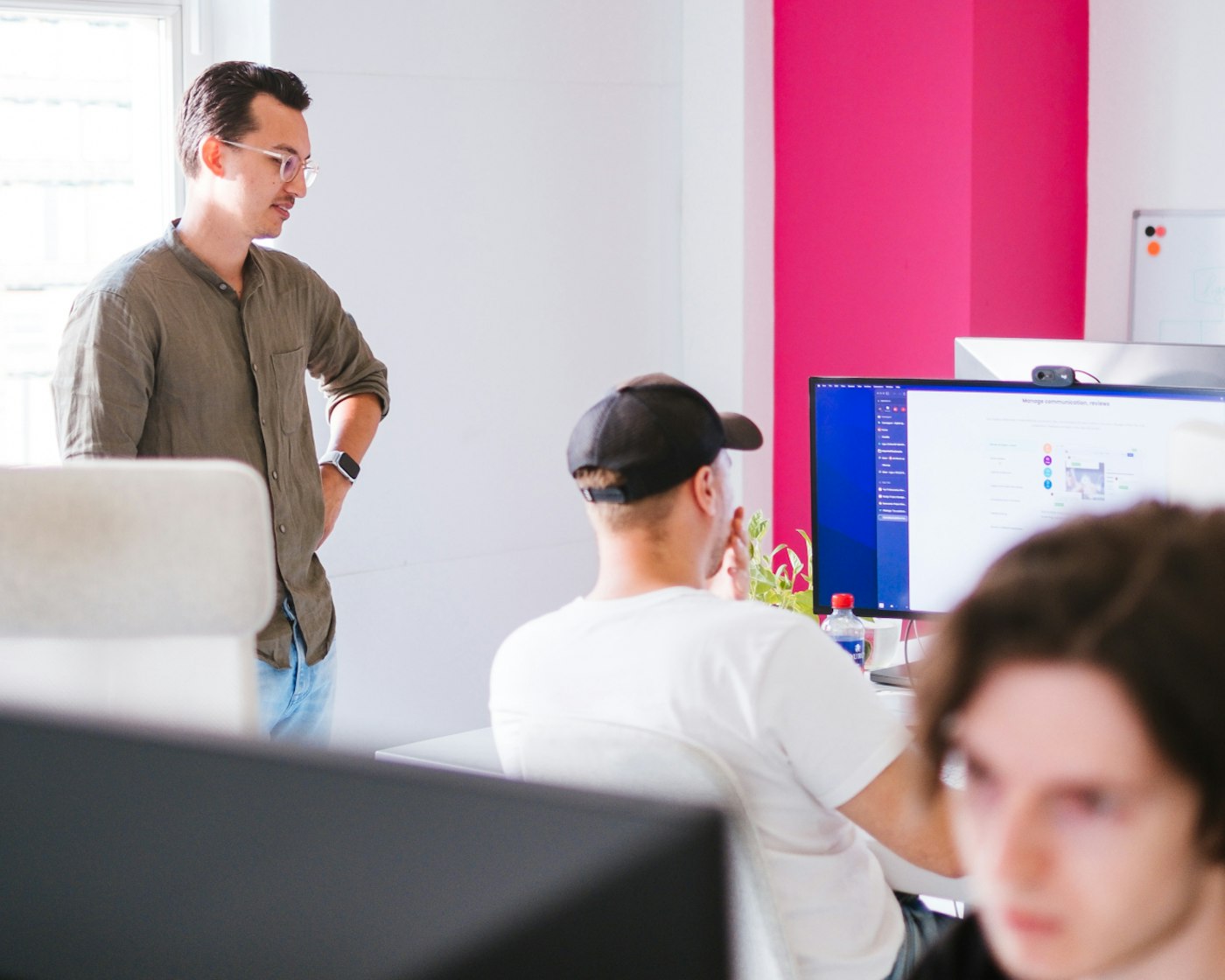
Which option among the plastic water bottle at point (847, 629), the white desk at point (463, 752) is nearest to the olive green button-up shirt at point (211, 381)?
the white desk at point (463, 752)

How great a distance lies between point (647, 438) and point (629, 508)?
0.29 feet

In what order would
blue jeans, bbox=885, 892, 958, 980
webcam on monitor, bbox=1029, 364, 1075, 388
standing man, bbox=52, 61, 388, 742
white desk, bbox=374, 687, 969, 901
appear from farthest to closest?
standing man, bbox=52, 61, 388, 742, webcam on monitor, bbox=1029, 364, 1075, 388, white desk, bbox=374, 687, 969, 901, blue jeans, bbox=885, 892, 958, 980

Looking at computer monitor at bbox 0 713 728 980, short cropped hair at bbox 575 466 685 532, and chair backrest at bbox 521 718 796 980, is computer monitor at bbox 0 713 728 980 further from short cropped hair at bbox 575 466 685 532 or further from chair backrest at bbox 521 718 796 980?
short cropped hair at bbox 575 466 685 532

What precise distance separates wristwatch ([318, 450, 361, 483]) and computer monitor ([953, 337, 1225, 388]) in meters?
1.16

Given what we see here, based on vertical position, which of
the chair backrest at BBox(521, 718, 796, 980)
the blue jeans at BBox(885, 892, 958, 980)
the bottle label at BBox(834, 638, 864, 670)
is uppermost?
the chair backrest at BBox(521, 718, 796, 980)

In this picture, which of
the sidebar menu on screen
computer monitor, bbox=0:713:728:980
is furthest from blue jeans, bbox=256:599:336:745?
computer monitor, bbox=0:713:728:980

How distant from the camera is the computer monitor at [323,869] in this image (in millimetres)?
361

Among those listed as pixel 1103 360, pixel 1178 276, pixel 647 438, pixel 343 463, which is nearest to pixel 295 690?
pixel 343 463

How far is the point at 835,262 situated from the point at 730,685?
9.78 feet

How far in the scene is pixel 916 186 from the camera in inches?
159

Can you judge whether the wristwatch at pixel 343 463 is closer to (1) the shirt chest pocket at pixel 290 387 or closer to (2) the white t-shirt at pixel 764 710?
(1) the shirt chest pocket at pixel 290 387

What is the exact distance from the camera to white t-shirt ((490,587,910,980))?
1.47 metres

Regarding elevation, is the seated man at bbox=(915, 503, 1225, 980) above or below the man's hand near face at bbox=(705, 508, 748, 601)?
above

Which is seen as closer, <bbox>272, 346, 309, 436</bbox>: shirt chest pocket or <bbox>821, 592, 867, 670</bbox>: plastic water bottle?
<bbox>821, 592, 867, 670</bbox>: plastic water bottle
